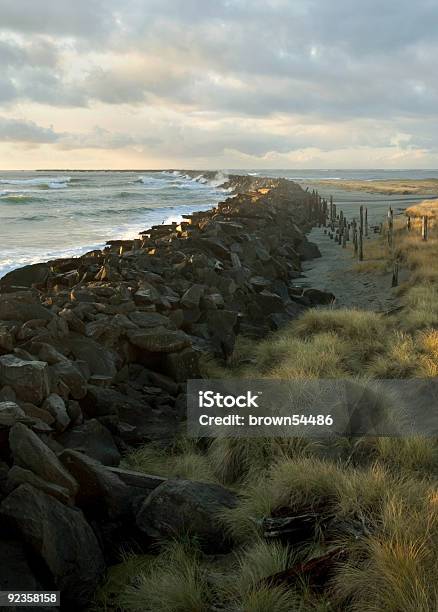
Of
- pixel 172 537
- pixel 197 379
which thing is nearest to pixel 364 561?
pixel 172 537

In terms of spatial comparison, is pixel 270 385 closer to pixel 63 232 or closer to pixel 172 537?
pixel 172 537

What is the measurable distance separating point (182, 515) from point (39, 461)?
1.25 m

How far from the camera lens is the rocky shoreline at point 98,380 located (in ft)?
13.3

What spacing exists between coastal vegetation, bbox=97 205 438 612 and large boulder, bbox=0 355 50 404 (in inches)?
48.1

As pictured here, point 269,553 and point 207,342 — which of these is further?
point 207,342

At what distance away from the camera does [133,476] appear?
16.7 feet

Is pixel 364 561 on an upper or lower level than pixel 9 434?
lower

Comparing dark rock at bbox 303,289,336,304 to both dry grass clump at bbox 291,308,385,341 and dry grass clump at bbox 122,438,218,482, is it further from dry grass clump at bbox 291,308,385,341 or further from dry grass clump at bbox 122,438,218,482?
dry grass clump at bbox 122,438,218,482

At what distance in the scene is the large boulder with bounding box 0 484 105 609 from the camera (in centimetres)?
391

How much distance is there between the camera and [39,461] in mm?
4496

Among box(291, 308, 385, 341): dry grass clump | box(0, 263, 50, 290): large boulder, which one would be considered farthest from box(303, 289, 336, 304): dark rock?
box(0, 263, 50, 290): large boulder

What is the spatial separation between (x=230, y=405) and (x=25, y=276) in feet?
23.8

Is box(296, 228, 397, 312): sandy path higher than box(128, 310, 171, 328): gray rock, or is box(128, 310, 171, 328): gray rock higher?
box(128, 310, 171, 328): gray rock

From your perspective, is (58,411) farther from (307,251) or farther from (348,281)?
(307,251)
